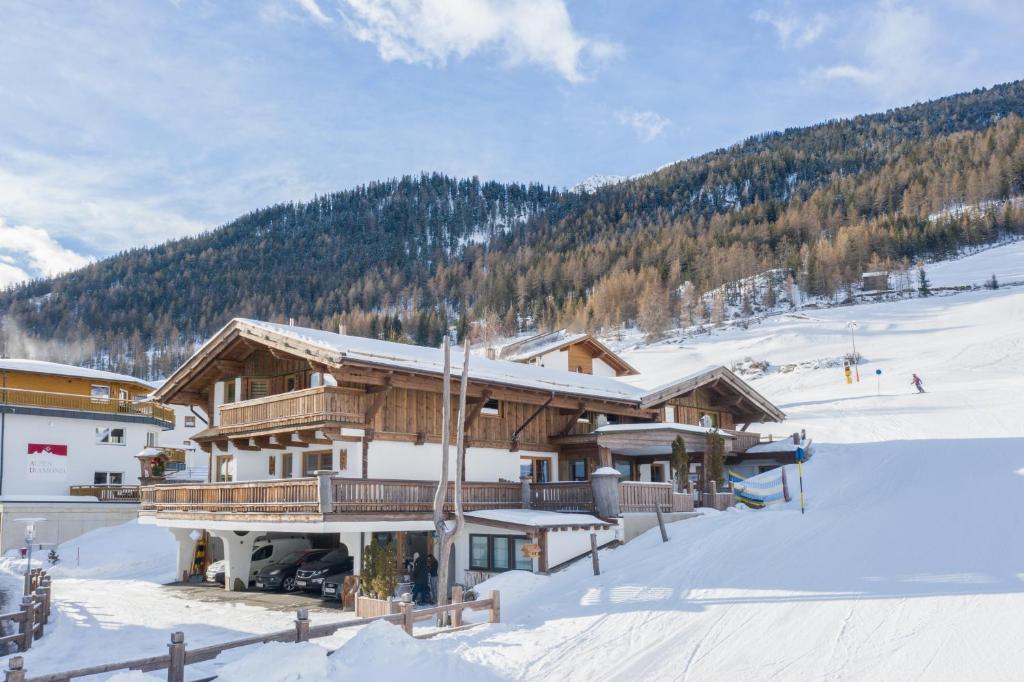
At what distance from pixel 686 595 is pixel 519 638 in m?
3.73

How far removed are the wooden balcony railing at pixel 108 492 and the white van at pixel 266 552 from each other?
1534cm

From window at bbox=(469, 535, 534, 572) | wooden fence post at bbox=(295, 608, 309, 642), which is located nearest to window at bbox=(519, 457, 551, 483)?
window at bbox=(469, 535, 534, 572)

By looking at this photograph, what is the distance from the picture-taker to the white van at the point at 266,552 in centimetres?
2581

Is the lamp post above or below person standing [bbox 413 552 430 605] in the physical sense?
above

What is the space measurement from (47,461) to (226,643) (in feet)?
112

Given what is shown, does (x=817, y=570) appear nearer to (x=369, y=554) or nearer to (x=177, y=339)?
(x=369, y=554)

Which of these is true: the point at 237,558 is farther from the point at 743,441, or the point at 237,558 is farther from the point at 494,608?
the point at 743,441

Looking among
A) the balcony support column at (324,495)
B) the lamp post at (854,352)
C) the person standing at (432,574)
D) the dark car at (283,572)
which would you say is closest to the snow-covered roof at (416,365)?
the balcony support column at (324,495)

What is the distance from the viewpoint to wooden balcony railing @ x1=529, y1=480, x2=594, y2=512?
76.1 ft

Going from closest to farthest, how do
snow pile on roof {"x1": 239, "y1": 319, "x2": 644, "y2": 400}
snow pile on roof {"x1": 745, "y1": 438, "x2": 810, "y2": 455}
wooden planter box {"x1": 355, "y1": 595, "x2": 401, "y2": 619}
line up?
wooden planter box {"x1": 355, "y1": 595, "x2": 401, "y2": 619} < snow pile on roof {"x1": 239, "y1": 319, "x2": 644, "y2": 400} < snow pile on roof {"x1": 745, "y1": 438, "x2": 810, "y2": 455}

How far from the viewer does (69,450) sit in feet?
136

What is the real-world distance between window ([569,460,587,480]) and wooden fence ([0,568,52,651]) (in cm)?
1697

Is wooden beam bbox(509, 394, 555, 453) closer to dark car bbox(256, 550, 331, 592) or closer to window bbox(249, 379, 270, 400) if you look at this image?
dark car bbox(256, 550, 331, 592)

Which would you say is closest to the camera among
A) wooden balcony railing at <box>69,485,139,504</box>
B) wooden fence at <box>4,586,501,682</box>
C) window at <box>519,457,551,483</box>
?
wooden fence at <box>4,586,501,682</box>
